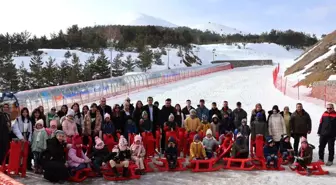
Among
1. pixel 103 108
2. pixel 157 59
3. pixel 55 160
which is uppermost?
pixel 157 59

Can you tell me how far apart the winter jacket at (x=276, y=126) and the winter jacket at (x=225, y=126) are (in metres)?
1.13

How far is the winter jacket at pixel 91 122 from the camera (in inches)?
386

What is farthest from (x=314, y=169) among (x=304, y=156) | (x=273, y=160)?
(x=273, y=160)

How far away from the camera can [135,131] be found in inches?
410

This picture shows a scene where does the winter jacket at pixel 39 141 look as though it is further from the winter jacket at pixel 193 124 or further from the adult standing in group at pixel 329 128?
the adult standing in group at pixel 329 128

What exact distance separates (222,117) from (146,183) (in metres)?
3.57

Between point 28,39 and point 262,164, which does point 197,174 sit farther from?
point 28,39

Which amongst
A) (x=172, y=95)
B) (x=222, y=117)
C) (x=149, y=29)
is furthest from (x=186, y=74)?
(x=149, y=29)

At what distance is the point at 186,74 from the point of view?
45406 millimetres

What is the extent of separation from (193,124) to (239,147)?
1.51m

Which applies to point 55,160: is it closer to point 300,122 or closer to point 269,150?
point 269,150

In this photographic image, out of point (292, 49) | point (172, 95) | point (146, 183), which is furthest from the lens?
point (292, 49)

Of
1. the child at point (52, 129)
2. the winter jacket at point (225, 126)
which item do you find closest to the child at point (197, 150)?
the winter jacket at point (225, 126)

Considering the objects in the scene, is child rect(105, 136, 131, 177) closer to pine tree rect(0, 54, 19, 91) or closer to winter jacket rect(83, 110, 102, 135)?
winter jacket rect(83, 110, 102, 135)
